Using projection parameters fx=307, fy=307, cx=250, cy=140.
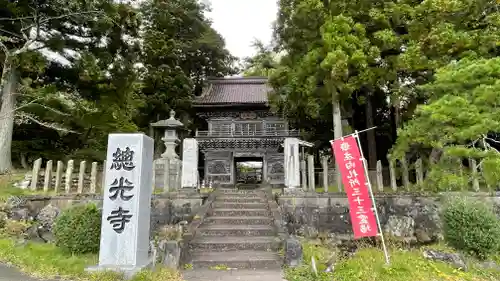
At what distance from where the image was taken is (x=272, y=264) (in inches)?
244

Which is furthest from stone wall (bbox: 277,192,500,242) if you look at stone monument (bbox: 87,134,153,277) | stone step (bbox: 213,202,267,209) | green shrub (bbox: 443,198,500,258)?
stone monument (bbox: 87,134,153,277)

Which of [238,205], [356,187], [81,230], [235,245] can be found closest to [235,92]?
[238,205]

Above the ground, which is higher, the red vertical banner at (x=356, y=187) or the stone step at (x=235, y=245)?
the red vertical banner at (x=356, y=187)

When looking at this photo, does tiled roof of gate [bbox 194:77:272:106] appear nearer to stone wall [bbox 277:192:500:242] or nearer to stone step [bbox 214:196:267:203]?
stone step [bbox 214:196:267:203]

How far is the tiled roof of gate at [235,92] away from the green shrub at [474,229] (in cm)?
1486

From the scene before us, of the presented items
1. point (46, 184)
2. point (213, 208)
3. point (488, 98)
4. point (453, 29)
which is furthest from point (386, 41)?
point (46, 184)

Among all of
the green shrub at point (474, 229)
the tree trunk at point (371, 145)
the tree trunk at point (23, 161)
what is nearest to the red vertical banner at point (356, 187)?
the green shrub at point (474, 229)

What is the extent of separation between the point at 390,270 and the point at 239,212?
4.41m

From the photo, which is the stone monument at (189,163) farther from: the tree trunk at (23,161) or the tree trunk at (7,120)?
the tree trunk at (23,161)

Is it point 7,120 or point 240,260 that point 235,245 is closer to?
point 240,260

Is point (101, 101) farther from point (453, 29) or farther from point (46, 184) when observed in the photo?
point (453, 29)

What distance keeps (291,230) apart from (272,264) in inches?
108

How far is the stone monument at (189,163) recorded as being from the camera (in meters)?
8.95

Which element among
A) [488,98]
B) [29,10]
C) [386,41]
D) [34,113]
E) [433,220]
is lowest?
[433,220]
